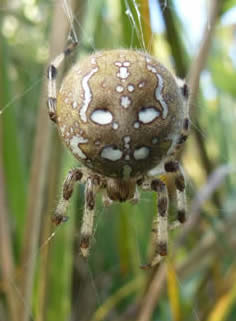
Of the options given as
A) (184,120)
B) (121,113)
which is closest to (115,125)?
(121,113)

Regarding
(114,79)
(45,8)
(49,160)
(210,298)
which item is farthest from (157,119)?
(45,8)

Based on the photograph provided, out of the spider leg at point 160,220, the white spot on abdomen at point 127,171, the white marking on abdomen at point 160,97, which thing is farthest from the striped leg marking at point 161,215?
the white marking on abdomen at point 160,97

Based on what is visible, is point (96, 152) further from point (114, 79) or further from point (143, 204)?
point (143, 204)

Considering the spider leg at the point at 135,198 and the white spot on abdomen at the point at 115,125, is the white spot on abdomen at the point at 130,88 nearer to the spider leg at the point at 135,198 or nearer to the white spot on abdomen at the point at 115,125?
the white spot on abdomen at the point at 115,125

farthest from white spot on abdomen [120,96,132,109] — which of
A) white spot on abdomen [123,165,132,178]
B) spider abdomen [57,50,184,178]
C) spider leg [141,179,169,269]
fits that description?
spider leg [141,179,169,269]

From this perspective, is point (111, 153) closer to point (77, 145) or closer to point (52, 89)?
point (77, 145)
